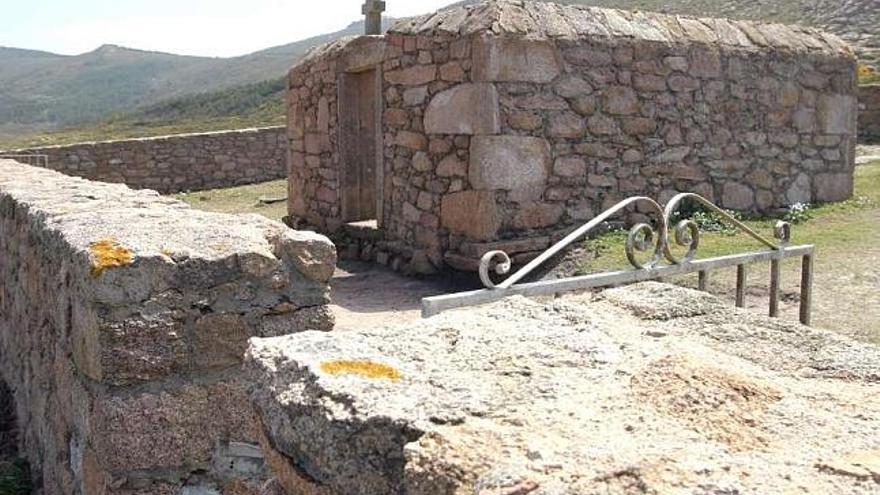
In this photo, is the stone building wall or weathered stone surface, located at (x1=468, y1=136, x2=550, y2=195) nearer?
weathered stone surface, located at (x1=468, y1=136, x2=550, y2=195)

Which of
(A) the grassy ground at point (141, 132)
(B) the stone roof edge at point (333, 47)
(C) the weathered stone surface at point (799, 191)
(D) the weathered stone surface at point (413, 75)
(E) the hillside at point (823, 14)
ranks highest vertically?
(E) the hillside at point (823, 14)

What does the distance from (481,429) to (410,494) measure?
0.50 feet

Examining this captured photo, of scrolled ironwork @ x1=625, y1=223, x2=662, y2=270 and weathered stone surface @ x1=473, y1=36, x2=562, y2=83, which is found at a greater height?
weathered stone surface @ x1=473, y1=36, x2=562, y2=83

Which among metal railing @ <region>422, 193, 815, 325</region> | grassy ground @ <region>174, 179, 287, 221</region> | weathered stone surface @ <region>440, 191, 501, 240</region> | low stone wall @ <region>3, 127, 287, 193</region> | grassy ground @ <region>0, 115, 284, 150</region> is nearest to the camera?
metal railing @ <region>422, 193, 815, 325</region>

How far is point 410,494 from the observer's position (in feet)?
4.47

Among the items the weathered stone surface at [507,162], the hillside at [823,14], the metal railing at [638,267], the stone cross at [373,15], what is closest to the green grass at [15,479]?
the metal railing at [638,267]

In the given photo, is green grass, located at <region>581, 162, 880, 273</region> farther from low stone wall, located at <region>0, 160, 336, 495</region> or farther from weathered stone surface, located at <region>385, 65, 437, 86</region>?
low stone wall, located at <region>0, 160, 336, 495</region>

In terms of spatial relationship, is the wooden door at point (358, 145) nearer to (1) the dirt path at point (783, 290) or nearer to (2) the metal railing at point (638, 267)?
(1) the dirt path at point (783, 290)

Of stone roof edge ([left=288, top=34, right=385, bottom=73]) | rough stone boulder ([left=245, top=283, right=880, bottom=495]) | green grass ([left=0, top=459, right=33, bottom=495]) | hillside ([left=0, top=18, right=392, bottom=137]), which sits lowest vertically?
green grass ([left=0, top=459, right=33, bottom=495])

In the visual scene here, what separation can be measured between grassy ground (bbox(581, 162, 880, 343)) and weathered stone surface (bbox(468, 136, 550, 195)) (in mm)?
934

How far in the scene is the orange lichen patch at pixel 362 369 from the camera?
1.60 meters

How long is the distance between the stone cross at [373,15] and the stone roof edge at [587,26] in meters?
1.77

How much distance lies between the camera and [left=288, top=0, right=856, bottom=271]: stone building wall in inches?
311

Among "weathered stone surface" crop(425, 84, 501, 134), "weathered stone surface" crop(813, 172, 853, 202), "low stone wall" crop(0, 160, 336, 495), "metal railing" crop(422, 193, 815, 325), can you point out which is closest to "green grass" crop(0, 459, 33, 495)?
"low stone wall" crop(0, 160, 336, 495)
